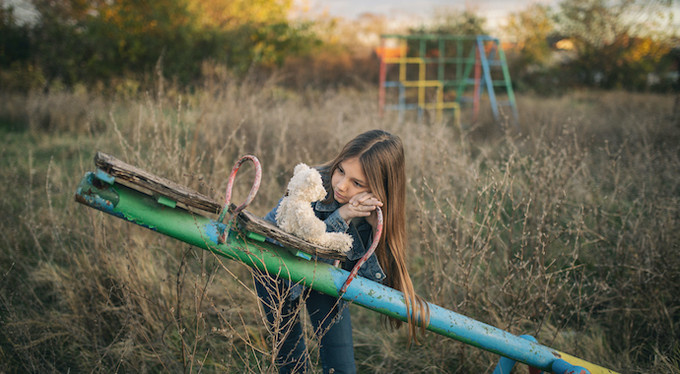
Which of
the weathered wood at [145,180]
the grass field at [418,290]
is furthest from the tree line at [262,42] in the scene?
the weathered wood at [145,180]

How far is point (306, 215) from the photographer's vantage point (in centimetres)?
135

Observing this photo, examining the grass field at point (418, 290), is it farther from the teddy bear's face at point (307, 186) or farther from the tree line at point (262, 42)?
the tree line at point (262, 42)

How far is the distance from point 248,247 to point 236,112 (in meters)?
3.41

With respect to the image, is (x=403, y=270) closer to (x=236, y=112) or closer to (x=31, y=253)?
(x=31, y=253)

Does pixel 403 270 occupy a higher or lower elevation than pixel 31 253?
higher

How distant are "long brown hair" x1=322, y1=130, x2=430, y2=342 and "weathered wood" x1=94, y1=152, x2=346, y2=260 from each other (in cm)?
38

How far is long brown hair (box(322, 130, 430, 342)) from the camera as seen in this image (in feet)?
5.35

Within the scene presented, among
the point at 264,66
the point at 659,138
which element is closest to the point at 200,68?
the point at 264,66

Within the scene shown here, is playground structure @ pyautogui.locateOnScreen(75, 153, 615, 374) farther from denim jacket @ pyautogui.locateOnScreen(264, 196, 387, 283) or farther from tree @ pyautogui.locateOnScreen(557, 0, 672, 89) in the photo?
tree @ pyautogui.locateOnScreen(557, 0, 672, 89)

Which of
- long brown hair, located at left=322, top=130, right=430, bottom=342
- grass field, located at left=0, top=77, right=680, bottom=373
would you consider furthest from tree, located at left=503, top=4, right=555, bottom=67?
long brown hair, located at left=322, top=130, right=430, bottom=342

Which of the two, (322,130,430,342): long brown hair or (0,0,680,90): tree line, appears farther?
(0,0,680,90): tree line

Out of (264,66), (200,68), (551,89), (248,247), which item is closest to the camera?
(248,247)

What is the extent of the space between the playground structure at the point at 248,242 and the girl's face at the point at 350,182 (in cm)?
29

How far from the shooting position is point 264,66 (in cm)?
1107
